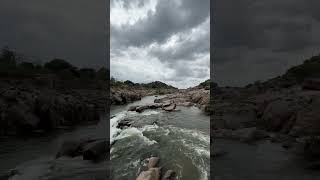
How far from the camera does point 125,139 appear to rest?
11906 millimetres

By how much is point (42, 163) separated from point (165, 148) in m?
3.74

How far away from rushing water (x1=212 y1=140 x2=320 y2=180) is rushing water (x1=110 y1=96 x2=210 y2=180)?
0.50 m

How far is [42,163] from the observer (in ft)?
28.2

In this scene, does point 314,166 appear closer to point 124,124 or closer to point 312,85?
point 124,124

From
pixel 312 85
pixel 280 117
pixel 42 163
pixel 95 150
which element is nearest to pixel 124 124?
pixel 95 150

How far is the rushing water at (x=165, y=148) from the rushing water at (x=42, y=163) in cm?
77

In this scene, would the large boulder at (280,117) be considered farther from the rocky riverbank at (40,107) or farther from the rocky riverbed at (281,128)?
the rocky riverbank at (40,107)

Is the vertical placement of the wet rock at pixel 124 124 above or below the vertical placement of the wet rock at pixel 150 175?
above

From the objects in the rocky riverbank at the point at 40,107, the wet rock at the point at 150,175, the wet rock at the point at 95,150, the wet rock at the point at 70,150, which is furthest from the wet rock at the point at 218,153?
the rocky riverbank at the point at 40,107

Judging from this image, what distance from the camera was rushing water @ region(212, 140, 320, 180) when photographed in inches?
303

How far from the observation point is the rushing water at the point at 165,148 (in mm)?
8625

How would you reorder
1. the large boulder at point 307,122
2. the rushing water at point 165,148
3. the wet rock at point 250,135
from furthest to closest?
the wet rock at point 250,135
the large boulder at point 307,122
the rushing water at point 165,148

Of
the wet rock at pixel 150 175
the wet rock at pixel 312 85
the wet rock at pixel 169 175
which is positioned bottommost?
the wet rock at pixel 169 175

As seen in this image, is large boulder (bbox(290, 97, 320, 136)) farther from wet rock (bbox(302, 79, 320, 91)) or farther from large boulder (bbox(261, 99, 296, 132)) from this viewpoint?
wet rock (bbox(302, 79, 320, 91))
